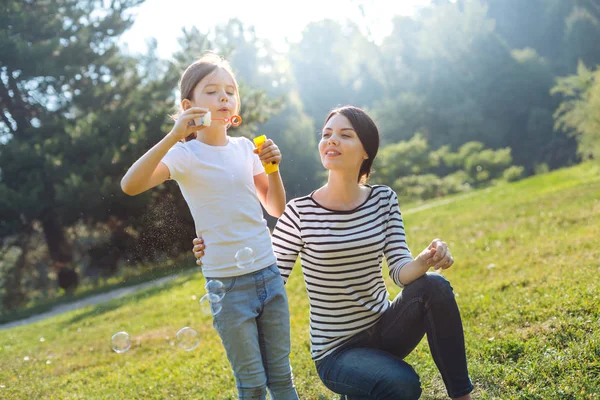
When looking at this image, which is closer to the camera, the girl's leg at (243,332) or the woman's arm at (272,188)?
the girl's leg at (243,332)

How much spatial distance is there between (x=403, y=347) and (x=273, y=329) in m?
0.56

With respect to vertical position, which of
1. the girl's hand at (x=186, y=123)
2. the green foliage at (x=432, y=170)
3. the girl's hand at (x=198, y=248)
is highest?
the girl's hand at (x=186, y=123)

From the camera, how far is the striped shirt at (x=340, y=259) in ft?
7.95

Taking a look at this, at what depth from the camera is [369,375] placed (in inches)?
87.8

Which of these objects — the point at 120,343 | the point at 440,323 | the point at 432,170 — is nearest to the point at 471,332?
the point at 440,323

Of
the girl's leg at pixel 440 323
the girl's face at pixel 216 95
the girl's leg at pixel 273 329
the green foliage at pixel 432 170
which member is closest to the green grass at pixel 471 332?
the girl's leg at pixel 440 323

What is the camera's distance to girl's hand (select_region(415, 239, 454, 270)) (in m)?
2.24

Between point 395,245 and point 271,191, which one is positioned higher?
point 271,191

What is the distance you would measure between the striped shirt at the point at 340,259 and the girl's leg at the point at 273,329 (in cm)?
18

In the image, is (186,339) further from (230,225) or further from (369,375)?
(369,375)

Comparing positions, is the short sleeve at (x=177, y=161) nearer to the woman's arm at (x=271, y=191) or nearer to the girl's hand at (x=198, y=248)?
the girl's hand at (x=198, y=248)

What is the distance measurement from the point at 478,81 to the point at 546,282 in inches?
1408

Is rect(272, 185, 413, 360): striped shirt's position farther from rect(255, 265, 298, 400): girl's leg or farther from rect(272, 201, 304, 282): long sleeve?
rect(255, 265, 298, 400): girl's leg

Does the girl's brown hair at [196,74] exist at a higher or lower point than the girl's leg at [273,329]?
higher
